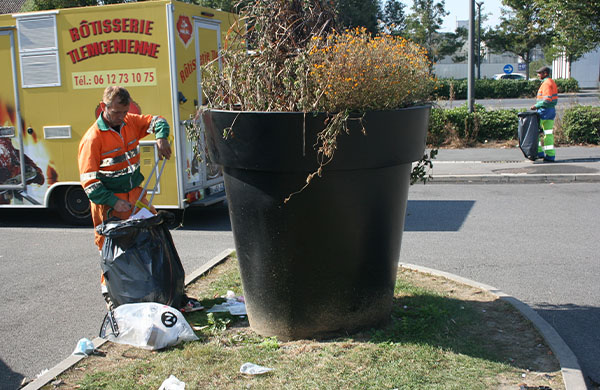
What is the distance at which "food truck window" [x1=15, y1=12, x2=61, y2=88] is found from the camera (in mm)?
8195

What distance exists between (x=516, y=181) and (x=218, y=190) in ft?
17.7

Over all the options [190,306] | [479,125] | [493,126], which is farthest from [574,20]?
[190,306]

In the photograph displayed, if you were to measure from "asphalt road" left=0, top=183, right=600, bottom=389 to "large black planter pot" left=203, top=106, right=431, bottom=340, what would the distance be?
154cm

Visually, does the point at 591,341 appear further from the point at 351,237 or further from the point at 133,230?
the point at 133,230

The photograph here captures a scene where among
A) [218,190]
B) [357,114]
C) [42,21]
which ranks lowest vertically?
[218,190]

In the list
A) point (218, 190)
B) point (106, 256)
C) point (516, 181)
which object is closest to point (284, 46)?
point (106, 256)

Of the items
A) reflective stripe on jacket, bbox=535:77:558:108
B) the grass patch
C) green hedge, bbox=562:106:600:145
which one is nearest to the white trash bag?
the grass patch

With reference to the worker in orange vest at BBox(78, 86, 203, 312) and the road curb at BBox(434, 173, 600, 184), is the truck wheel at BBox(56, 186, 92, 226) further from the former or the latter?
the road curb at BBox(434, 173, 600, 184)

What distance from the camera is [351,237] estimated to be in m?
3.85

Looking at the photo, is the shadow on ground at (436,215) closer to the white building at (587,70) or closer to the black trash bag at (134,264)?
the black trash bag at (134,264)

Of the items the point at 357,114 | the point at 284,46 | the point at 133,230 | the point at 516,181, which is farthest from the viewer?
the point at 516,181

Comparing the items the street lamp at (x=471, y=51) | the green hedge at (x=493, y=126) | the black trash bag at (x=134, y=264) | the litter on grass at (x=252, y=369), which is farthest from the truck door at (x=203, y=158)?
the street lamp at (x=471, y=51)

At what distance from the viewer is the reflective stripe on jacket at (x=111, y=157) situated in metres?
4.52

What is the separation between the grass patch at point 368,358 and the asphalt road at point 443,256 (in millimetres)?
571
